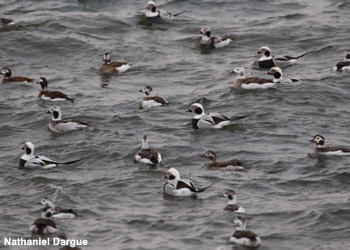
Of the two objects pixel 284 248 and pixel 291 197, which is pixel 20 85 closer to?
pixel 291 197

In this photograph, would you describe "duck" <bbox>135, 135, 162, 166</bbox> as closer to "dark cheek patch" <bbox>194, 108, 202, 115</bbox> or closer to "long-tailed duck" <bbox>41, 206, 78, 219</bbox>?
"dark cheek patch" <bbox>194, 108, 202, 115</bbox>

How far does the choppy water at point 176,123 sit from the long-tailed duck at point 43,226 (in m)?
0.34

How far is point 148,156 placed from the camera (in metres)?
17.5

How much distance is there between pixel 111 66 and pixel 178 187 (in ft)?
29.9

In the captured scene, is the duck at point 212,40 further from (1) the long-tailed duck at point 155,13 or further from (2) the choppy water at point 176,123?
(1) the long-tailed duck at point 155,13

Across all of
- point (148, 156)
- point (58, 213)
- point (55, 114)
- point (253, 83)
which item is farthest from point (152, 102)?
point (58, 213)

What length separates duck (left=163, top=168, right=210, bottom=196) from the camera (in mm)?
15836

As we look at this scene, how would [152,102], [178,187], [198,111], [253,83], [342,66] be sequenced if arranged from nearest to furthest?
1. [178,187]
2. [198,111]
3. [152,102]
4. [253,83]
5. [342,66]

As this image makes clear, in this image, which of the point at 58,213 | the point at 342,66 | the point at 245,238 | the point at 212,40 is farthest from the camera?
the point at 212,40

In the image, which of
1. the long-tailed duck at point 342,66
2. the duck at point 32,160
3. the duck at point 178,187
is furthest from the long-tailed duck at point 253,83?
the duck at point 178,187

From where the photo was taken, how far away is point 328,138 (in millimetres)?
18938

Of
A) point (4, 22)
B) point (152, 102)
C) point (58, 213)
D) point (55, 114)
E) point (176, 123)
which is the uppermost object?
point (4, 22)

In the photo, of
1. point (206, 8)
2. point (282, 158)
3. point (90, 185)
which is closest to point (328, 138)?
point (282, 158)

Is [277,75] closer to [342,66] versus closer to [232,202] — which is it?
[342,66]
